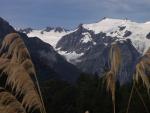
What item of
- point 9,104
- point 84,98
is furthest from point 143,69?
point 84,98

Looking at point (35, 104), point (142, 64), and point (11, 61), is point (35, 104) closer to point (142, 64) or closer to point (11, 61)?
point (11, 61)

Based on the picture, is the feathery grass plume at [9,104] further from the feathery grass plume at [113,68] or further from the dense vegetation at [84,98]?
the dense vegetation at [84,98]

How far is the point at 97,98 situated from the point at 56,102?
1004 centimetres

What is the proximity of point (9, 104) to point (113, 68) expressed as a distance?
1829 mm

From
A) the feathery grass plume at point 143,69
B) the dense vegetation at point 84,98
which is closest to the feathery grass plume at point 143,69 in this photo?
the feathery grass plume at point 143,69

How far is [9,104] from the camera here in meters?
10.2

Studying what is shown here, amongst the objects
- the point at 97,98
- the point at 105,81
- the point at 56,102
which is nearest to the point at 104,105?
the point at 97,98

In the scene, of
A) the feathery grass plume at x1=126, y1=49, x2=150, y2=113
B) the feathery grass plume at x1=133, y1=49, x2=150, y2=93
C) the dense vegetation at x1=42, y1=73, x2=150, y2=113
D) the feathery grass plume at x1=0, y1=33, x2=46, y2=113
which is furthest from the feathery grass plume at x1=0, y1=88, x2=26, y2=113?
the dense vegetation at x1=42, y1=73, x2=150, y2=113

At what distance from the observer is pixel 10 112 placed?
9.95m

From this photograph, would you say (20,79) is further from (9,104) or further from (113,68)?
(113,68)

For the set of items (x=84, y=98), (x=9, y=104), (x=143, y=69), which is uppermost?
(x=143, y=69)

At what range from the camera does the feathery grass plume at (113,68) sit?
10.4m

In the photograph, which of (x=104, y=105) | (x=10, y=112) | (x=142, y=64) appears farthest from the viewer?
(x=104, y=105)

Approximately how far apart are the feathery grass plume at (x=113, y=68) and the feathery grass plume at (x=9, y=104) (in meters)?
1.51
